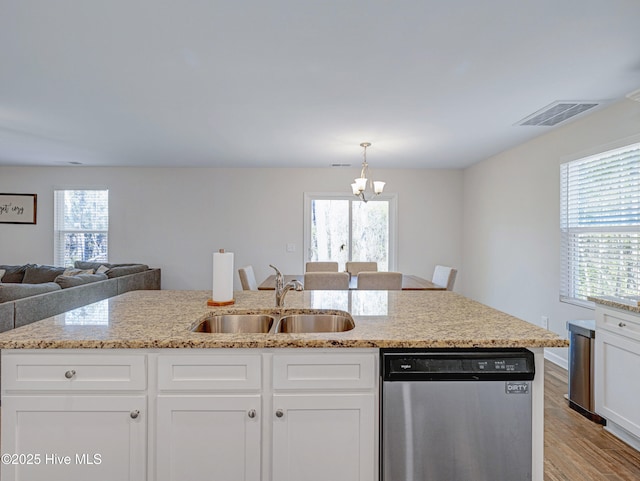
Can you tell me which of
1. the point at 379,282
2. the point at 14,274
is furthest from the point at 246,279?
the point at 14,274

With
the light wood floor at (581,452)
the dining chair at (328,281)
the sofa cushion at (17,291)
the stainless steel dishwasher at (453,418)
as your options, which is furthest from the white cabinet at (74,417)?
the dining chair at (328,281)

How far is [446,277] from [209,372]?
314 cm

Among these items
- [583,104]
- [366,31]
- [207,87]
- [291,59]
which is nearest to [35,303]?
[207,87]

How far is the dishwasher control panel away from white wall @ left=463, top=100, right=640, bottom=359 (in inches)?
96.9

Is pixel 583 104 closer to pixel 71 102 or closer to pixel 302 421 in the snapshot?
pixel 302 421

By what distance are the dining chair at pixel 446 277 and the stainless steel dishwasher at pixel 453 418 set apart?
2530 millimetres

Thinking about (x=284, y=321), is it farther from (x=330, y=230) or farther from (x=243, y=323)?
(x=330, y=230)

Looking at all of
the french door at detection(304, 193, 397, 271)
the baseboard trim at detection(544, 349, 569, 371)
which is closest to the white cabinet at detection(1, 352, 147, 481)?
the baseboard trim at detection(544, 349, 569, 371)

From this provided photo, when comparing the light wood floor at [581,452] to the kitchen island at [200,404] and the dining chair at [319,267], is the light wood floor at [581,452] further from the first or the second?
the dining chair at [319,267]

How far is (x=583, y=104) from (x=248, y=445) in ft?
11.2

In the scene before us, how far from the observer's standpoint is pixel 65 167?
552 centimetres

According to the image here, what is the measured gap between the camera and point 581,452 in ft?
6.97

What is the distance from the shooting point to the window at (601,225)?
2.75 m

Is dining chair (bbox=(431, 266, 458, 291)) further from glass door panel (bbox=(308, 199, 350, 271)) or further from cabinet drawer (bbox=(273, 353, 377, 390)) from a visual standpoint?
cabinet drawer (bbox=(273, 353, 377, 390))
